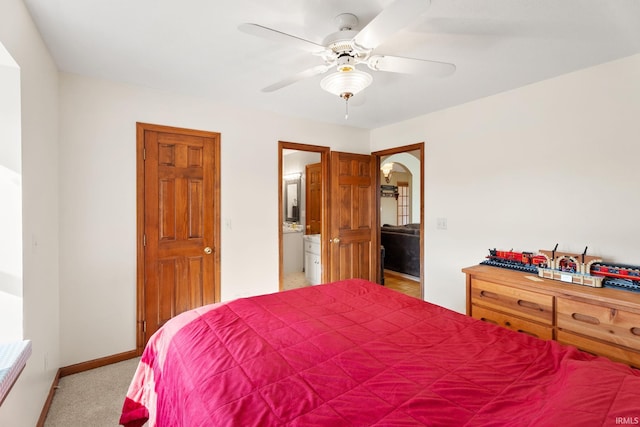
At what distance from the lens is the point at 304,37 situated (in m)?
1.87

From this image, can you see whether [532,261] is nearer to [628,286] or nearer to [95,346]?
[628,286]

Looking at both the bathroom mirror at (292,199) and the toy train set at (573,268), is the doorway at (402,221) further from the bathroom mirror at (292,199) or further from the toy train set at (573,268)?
the bathroom mirror at (292,199)

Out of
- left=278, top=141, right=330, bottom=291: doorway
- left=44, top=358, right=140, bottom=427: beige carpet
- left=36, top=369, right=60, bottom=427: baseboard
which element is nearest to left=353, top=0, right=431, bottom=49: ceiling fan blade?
left=278, top=141, right=330, bottom=291: doorway

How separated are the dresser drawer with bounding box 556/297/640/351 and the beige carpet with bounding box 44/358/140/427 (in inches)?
121

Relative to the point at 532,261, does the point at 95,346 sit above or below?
below

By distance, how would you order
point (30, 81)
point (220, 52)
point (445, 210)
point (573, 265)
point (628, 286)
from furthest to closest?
1. point (445, 210)
2. point (573, 265)
3. point (220, 52)
4. point (628, 286)
5. point (30, 81)

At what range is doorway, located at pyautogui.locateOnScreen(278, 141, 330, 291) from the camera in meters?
3.90

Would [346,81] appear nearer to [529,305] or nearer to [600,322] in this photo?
[529,305]

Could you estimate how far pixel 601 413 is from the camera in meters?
0.78

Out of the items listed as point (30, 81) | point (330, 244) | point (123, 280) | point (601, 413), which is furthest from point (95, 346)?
point (601, 413)

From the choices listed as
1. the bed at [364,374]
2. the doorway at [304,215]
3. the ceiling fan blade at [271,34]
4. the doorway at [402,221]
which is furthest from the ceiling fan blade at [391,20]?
the doorway at [402,221]

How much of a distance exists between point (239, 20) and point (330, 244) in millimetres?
2725

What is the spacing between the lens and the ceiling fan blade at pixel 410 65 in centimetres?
162

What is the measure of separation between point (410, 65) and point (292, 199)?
499 cm
